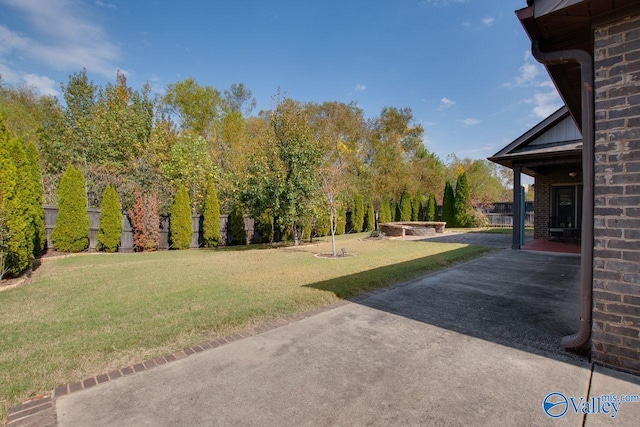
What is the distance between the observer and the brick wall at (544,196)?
472 inches

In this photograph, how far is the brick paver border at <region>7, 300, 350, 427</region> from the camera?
2004 millimetres

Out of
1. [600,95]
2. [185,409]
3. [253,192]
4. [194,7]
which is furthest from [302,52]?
[185,409]

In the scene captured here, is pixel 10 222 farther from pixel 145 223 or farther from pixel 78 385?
pixel 78 385

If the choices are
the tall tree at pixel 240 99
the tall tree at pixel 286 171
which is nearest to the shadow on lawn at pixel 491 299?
the tall tree at pixel 286 171

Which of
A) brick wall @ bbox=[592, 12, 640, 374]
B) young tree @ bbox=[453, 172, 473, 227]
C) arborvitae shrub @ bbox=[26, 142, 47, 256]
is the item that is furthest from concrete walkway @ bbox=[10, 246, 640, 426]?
young tree @ bbox=[453, 172, 473, 227]

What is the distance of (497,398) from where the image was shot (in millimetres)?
2145

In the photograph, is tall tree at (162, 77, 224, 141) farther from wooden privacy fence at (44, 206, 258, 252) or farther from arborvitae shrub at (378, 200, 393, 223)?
arborvitae shrub at (378, 200, 393, 223)

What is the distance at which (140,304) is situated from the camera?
446 cm

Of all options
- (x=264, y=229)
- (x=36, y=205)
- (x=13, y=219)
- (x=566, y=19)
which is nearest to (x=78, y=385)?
(x=566, y=19)

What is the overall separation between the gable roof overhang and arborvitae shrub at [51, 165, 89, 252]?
1254cm

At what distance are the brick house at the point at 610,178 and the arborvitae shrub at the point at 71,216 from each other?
498 inches

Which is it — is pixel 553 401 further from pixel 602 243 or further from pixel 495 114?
pixel 495 114

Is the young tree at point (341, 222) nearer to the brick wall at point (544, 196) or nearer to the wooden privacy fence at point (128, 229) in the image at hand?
the wooden privacy fence at point (128, 229)

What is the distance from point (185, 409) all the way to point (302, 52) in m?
17.4
